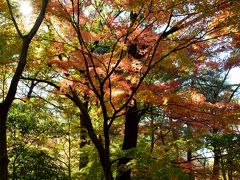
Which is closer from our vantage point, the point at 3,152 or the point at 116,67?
the point at 3,152

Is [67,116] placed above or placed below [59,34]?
below

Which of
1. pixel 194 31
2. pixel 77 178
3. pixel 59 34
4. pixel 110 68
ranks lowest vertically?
pixel 77 178

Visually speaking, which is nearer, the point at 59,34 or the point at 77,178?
the point at 59,34

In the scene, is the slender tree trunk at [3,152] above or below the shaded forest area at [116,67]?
below

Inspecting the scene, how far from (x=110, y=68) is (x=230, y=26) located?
9.10 feet

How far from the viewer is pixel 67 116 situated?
38.6ft

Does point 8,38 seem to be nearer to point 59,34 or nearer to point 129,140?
point 59,34

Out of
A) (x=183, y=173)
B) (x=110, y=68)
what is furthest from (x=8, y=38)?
(x=183, y=173)

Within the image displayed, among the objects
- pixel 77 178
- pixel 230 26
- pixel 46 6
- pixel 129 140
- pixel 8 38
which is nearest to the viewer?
pixel 46 6

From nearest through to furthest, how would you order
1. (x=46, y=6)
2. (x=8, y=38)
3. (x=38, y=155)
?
(x=46, y=6)
(x=8, y=38)
(x=38, y=155)

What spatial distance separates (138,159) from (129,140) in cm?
221

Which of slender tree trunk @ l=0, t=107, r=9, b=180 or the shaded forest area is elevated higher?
the shaded forest area

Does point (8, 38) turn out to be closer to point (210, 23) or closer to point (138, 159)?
point (138, 159)

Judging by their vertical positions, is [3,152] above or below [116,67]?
below
